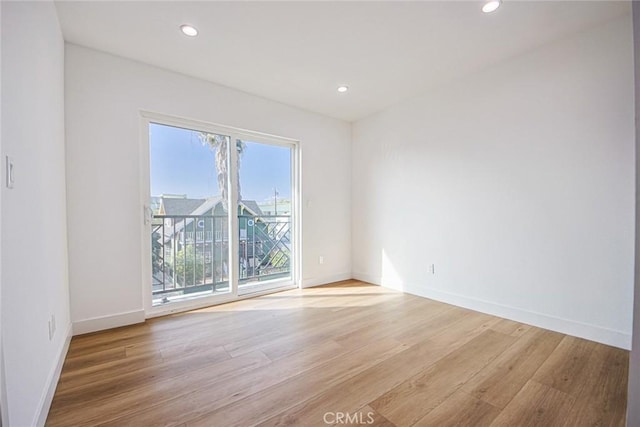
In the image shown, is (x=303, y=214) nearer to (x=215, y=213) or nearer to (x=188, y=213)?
(x=215, y=213)

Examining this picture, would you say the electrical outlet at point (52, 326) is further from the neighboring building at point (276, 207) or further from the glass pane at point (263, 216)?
the neighboring building at point (276, 207)

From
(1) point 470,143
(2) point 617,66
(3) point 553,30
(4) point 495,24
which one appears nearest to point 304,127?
(1) point 470,143

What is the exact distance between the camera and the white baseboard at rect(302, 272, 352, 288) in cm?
392

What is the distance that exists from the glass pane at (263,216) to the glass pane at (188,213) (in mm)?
261

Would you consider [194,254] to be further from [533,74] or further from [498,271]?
[533,74]

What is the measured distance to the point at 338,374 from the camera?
181 centimetres

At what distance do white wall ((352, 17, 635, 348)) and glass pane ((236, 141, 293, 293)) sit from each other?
4.88 feet

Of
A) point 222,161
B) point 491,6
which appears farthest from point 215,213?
point 491,6

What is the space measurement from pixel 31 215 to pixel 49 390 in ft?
3.18

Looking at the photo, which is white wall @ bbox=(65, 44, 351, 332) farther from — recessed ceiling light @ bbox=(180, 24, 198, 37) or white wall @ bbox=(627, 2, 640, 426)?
white wall @ bbox=(627, 2, 640, 426)

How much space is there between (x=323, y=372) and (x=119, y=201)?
2.30 meters

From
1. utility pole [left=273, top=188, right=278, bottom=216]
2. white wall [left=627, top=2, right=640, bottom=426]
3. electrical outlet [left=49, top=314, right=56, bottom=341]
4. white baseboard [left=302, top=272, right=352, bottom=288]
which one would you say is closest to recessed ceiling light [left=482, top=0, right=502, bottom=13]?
white wall [left=627, top=2, right=640, bottom=426]

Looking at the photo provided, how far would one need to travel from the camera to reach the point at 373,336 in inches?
92.8
